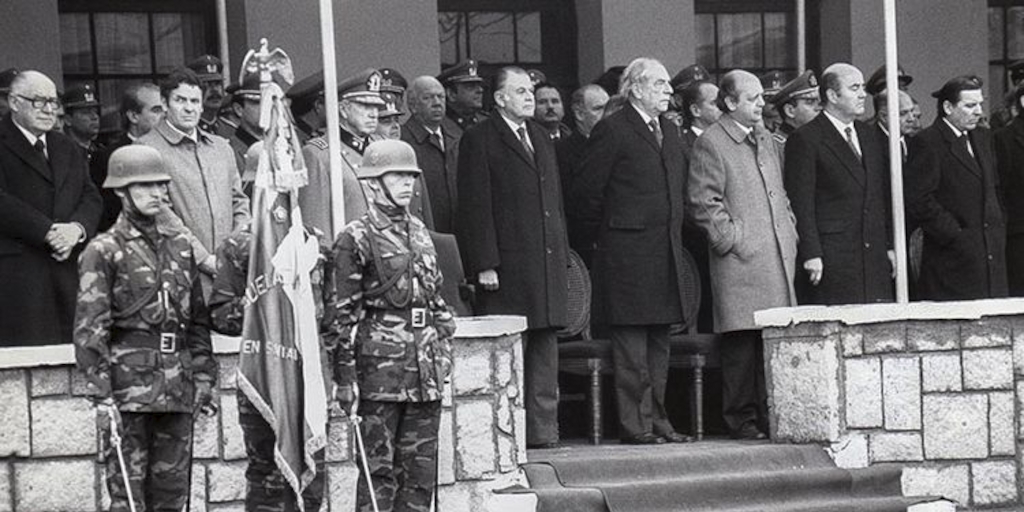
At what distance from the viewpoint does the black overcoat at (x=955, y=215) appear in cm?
1297

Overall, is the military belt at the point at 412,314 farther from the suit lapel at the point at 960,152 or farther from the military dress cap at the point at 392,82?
the suit lapel at the point at 960,152

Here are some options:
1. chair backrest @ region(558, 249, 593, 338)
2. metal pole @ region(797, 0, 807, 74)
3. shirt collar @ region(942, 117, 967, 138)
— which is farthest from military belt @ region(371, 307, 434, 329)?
metal pole @ region(797, 0, 807, 74)

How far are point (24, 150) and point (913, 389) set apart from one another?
4.42 m

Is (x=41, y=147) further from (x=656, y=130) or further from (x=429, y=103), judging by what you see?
(x=656, y=130)

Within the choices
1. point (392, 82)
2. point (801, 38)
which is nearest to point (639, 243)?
point (392, 82)

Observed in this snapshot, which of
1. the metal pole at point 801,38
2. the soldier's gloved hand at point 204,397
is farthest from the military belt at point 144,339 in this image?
the metal pole at point 801,38

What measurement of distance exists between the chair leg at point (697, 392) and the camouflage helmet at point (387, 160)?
2.75 meters

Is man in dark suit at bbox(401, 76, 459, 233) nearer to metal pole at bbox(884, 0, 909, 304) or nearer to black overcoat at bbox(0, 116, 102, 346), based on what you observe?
black overcoat at bbox(0, 116, 102, 346)

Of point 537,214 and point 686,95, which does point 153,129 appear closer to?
point 537,214

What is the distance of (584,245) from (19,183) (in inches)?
124

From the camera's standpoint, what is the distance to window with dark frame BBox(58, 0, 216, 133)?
47.0ft

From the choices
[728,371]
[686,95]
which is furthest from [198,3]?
[728,371]

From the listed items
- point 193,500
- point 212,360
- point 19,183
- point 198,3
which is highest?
point 198,3

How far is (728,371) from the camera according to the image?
41.3 feet
